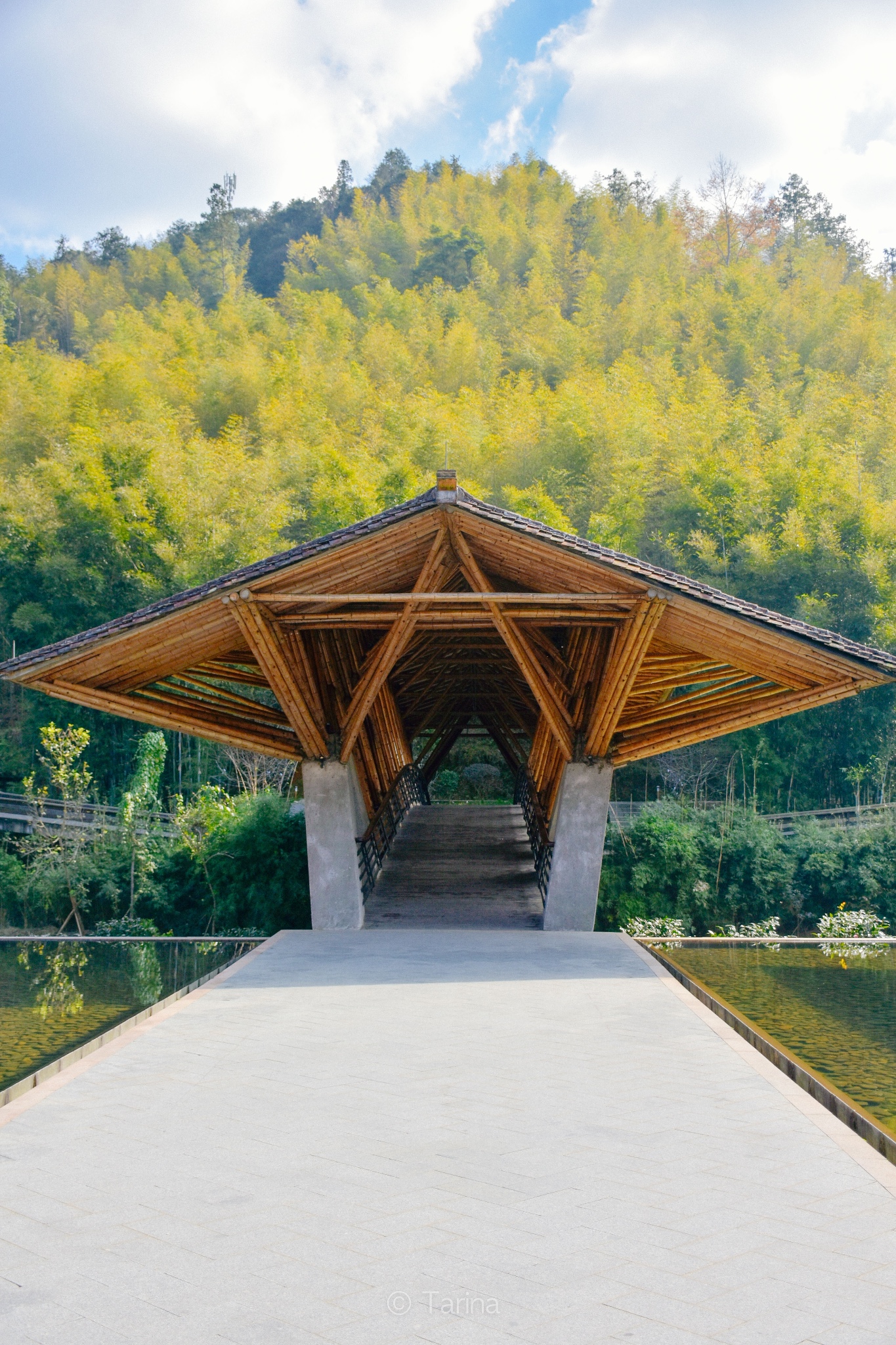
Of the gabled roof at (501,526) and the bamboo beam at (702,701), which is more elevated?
the gabled roof at (501,526)

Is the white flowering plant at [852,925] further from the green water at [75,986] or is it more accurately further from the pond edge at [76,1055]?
the pond edge at [76,1055]

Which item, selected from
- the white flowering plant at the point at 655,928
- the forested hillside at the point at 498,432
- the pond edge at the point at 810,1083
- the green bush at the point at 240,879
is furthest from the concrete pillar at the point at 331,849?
the forested hillside at the point at 498,432

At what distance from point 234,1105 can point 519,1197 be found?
1.62 metres

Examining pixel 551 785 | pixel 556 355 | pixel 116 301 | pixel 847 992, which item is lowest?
pixel 847 992

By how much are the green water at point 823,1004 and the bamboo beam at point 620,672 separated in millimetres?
2378

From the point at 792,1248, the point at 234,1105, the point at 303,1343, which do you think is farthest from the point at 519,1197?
the point at 234,1105

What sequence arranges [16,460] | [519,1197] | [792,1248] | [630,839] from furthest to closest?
[16,460] → [630,839] → [519,1197] → [792,1248]

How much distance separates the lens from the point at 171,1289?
2.83 m

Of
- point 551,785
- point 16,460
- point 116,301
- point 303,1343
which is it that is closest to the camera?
point 303,1343

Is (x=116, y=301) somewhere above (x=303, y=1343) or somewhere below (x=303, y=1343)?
above

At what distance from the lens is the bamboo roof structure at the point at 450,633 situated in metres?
9.18

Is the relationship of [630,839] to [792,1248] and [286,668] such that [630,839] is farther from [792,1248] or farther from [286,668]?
[792,1248]

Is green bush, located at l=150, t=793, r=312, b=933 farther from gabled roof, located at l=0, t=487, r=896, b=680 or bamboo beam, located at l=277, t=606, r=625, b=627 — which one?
gabled roof, located at l=0, t=487, r=896, b=680

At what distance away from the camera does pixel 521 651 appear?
1053cm
